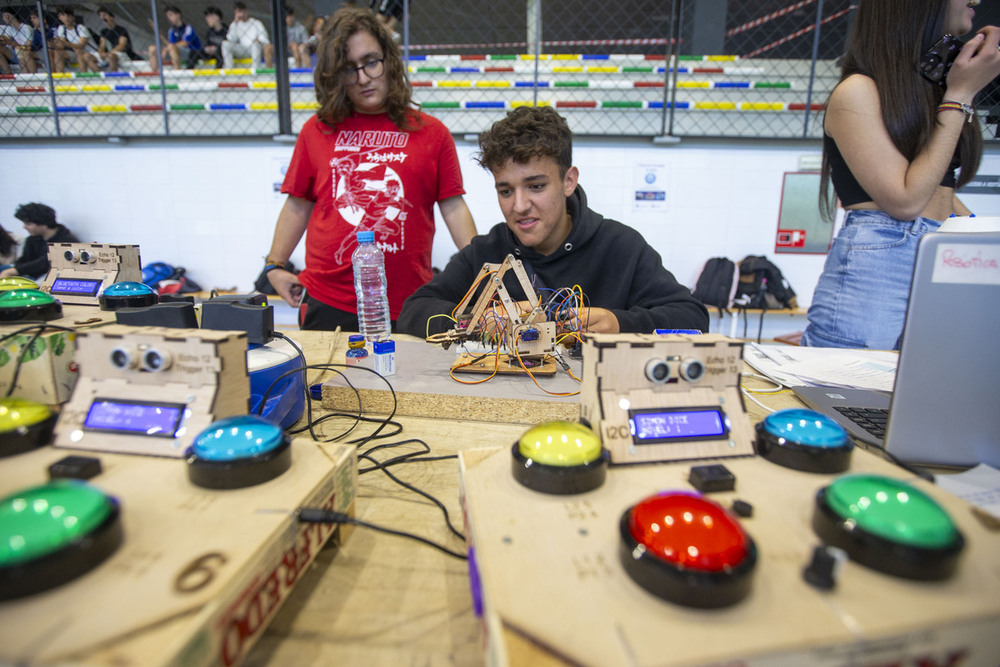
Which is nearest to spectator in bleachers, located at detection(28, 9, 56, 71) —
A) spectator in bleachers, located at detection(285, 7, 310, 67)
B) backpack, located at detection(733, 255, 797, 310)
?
spectator in bleachers, located at detection(285, 7, 310, 67)

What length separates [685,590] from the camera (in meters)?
0.34

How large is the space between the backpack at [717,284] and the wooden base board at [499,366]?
2518 millimetres

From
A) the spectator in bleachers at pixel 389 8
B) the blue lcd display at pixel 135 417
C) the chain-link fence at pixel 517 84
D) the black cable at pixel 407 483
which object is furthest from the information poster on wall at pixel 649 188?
the blue lcd display at pixel 135 417

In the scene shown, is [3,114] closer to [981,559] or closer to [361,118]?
[361,118]

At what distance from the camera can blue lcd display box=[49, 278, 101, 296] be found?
1.09 m

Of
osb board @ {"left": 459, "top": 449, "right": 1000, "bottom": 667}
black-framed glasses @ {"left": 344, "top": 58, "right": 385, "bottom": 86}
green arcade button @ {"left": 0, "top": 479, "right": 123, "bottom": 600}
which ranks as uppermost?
black-framed glasses @ {"left": 344, "top": 58, "right": 385, "bottom": 86}

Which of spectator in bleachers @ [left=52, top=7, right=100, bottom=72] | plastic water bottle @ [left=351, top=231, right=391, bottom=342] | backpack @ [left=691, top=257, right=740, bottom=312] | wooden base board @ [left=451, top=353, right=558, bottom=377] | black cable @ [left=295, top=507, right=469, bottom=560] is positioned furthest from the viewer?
spectator in bleachers @ [left=52, top=7, right=100, bottom=72]

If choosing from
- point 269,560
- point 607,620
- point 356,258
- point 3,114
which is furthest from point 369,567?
point 3,114

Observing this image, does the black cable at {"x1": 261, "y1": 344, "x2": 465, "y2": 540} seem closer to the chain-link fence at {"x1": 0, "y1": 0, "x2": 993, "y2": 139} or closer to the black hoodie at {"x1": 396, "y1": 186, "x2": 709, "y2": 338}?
the black hoodie at {"x1": 396, "y1": 186, "x2": 709, "y2": 338}

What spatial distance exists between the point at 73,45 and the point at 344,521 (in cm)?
539

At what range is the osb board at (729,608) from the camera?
32cm

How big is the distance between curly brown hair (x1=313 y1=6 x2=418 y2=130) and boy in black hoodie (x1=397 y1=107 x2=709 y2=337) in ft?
1.12

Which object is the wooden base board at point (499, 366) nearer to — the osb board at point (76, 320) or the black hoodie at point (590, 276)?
the black hoodie at point (590, 276)

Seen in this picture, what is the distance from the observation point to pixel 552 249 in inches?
62.7
